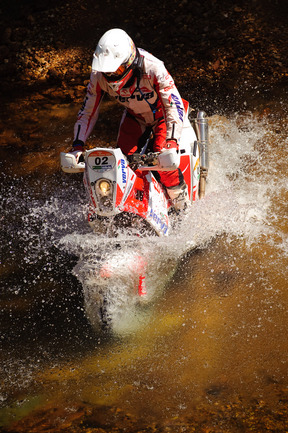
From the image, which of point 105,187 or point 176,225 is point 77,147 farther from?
point 176,225

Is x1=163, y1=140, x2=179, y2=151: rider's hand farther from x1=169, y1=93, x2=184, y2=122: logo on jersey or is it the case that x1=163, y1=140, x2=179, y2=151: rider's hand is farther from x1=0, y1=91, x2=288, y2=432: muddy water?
x1=0, y1=91, x2=288, y2=432: muddy water

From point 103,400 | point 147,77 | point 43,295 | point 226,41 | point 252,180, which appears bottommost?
point 103,400

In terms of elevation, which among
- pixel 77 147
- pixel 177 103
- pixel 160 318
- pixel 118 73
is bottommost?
pixel 160 318

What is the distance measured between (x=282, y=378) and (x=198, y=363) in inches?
25.7

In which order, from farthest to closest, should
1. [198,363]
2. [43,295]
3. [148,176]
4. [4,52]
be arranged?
[4,52] < [43,295] < [148,176] < [198,363]

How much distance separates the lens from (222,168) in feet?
21.0

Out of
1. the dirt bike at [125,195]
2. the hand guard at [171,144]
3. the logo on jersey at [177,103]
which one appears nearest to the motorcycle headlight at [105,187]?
the dirt bike at [125,195]

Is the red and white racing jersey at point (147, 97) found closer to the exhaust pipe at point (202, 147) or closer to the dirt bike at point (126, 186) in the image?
the dirt bike at point (126, 186)

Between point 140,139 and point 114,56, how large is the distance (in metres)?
1.06

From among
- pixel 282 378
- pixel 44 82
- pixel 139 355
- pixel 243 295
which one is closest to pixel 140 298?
pixel 139 355

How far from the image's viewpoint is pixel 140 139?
5.09m

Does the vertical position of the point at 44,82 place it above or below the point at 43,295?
above

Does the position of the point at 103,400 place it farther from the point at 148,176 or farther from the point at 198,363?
the point at 148,176

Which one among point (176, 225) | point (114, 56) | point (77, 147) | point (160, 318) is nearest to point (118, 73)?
point (114, 56)
